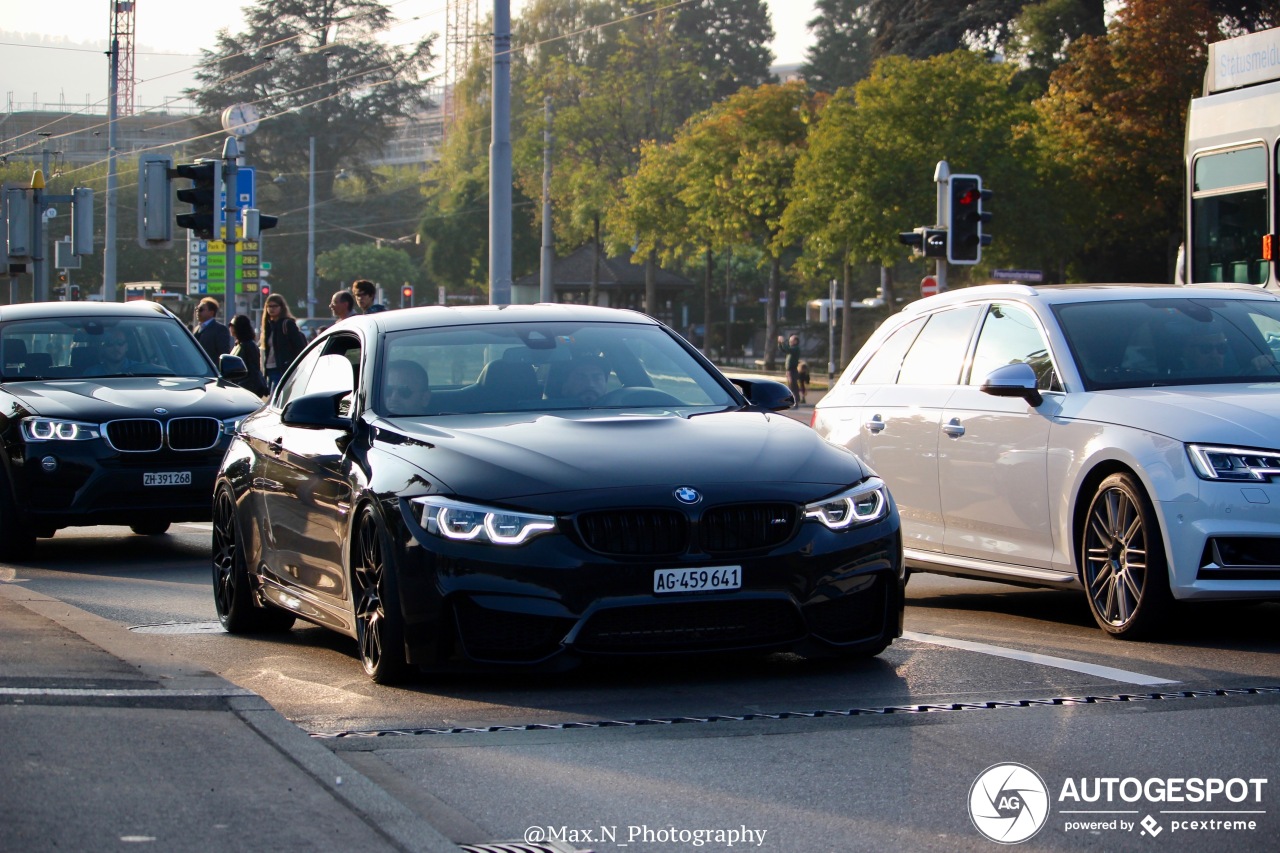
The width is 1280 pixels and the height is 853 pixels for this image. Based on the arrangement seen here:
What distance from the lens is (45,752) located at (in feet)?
17.7

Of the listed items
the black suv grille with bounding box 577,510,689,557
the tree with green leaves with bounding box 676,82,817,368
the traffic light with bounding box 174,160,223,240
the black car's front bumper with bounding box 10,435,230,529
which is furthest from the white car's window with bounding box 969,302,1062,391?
the tree with green leaves with bounding box 676,82,817,368

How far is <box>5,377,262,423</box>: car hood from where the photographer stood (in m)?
12.7

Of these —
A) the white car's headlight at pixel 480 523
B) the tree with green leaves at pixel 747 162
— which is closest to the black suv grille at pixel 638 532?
the white car's headlight at pixel 480 523

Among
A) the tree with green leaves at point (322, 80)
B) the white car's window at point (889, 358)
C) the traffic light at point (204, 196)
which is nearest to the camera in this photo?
the white car's window at point (889, 358)

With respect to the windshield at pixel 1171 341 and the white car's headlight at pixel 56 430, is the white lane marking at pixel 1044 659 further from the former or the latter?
the white car's headlight at pixel 56 430

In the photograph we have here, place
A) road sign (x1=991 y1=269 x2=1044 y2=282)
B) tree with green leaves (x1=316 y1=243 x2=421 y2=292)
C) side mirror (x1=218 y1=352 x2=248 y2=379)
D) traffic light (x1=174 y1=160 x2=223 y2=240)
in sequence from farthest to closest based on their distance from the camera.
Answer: tree with green leaves (x1=316 y1=243 x2=421 y2=292) → road sign (x1=991 y1=269 x2=1044 y2=282) → traffic light (x1=174 y1=160 x2=223 y2=240) → side mirror (x1=218 y1=352 x2=248 y2=379)

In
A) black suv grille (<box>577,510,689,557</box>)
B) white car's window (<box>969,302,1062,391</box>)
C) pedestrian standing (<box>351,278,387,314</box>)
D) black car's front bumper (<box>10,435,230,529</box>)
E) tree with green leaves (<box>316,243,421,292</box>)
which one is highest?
tree with green leaves (<box>316,243,421,292</box>)

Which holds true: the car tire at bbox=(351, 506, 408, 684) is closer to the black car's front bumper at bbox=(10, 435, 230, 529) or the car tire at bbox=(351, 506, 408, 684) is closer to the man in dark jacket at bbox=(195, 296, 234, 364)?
the black car's front bumper at bbox=(10, 435, 230, 529)

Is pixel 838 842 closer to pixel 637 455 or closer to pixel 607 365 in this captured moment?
pixel 637 455

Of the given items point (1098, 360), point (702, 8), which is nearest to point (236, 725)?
point (1098, 360)

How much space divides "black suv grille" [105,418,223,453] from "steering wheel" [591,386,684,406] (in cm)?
566

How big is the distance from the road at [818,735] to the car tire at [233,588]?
12 cm

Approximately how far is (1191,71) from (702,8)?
→ 193ft

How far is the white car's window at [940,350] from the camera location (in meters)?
9.77
